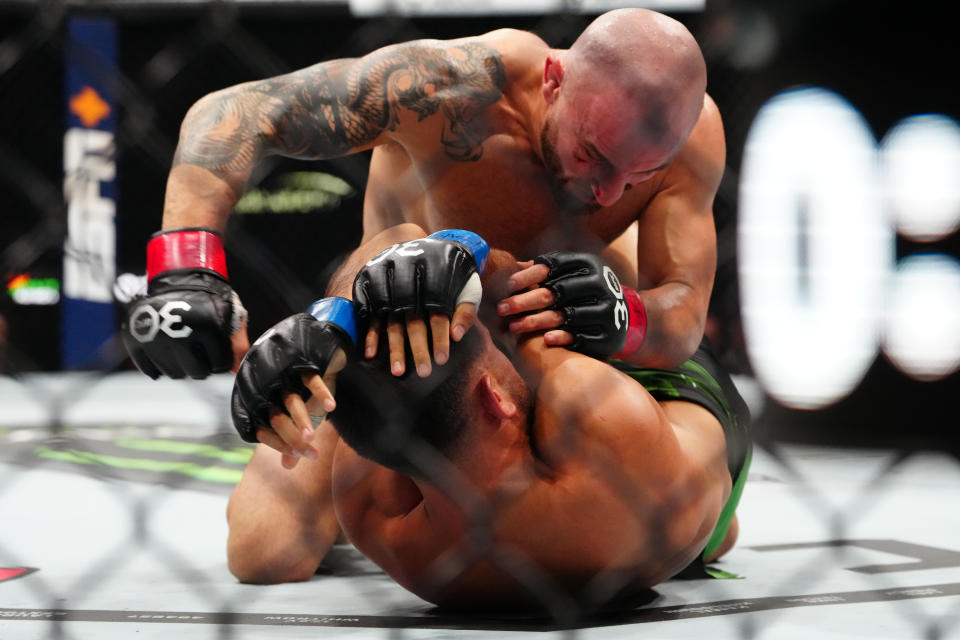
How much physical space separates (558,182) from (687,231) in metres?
0.22

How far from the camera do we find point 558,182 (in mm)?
1248

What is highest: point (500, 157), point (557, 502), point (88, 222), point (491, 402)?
point (88, 222)

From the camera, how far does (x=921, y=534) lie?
1.48m

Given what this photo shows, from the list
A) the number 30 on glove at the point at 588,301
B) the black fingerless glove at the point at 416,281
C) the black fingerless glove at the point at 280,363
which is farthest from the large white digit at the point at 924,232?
the black fingerless glove at the point at 280,363

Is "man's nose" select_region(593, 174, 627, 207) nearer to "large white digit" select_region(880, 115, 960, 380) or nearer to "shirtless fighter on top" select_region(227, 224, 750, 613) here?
"shirtless fighter on top" select_region(227, 224, 750, 613)

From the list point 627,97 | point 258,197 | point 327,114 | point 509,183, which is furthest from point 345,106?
point 258,197

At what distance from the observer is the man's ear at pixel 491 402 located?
0.90 meters

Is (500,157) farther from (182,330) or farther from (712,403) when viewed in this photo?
(182,330)

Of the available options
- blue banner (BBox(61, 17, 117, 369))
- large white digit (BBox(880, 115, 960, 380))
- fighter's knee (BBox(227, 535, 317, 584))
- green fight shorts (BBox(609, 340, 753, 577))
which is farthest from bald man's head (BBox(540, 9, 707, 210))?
blue banner (BBox(61, 17, 117, 369))

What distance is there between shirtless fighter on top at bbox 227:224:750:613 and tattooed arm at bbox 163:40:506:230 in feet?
0.73

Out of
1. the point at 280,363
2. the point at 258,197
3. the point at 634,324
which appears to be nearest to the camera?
the point at 280,363

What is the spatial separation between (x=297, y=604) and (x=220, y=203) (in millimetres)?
472

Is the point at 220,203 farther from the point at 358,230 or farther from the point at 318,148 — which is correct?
the point at 358,230

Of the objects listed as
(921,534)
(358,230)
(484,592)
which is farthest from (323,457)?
(358,230)
